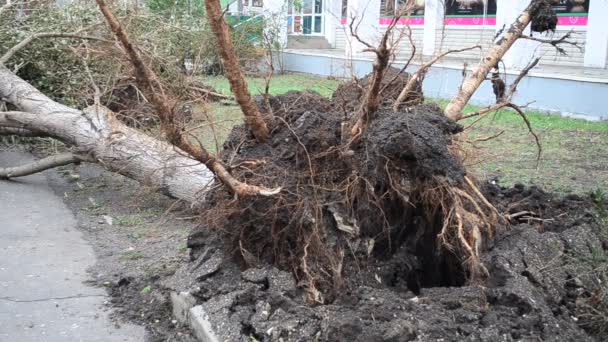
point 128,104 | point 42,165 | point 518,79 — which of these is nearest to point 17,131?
point 42,165

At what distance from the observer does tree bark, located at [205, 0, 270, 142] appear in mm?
3953

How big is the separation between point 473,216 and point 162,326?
207 cm

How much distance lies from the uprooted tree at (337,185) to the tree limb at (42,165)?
3.36 metres

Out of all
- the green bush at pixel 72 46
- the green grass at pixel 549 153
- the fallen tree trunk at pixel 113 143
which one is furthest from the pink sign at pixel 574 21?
the fallen tree trunk at pixel 113 143

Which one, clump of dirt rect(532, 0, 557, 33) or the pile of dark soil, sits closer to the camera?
the pile of dark soil

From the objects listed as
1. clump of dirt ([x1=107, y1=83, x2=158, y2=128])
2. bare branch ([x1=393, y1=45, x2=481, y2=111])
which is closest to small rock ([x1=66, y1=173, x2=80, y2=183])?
clump of dirt ([x1=107, y1=83, x2=158, y2=128])

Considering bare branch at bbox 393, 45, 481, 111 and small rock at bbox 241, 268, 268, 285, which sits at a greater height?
bare branch at bbox 393, 45, 481, 111

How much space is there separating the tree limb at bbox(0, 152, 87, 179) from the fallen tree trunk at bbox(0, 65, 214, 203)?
0.51 feet

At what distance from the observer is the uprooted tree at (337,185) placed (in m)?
4.07

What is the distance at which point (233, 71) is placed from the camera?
4238 mm

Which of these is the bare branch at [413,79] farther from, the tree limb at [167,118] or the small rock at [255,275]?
the small rock at [255,275]

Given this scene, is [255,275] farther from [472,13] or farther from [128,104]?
[472,13]

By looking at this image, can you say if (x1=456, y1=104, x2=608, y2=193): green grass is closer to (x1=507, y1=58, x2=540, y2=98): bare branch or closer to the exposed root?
(x1=507, y1=58, x2=540, y2=98): bare branch

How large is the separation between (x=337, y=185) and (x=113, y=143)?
3407mm
